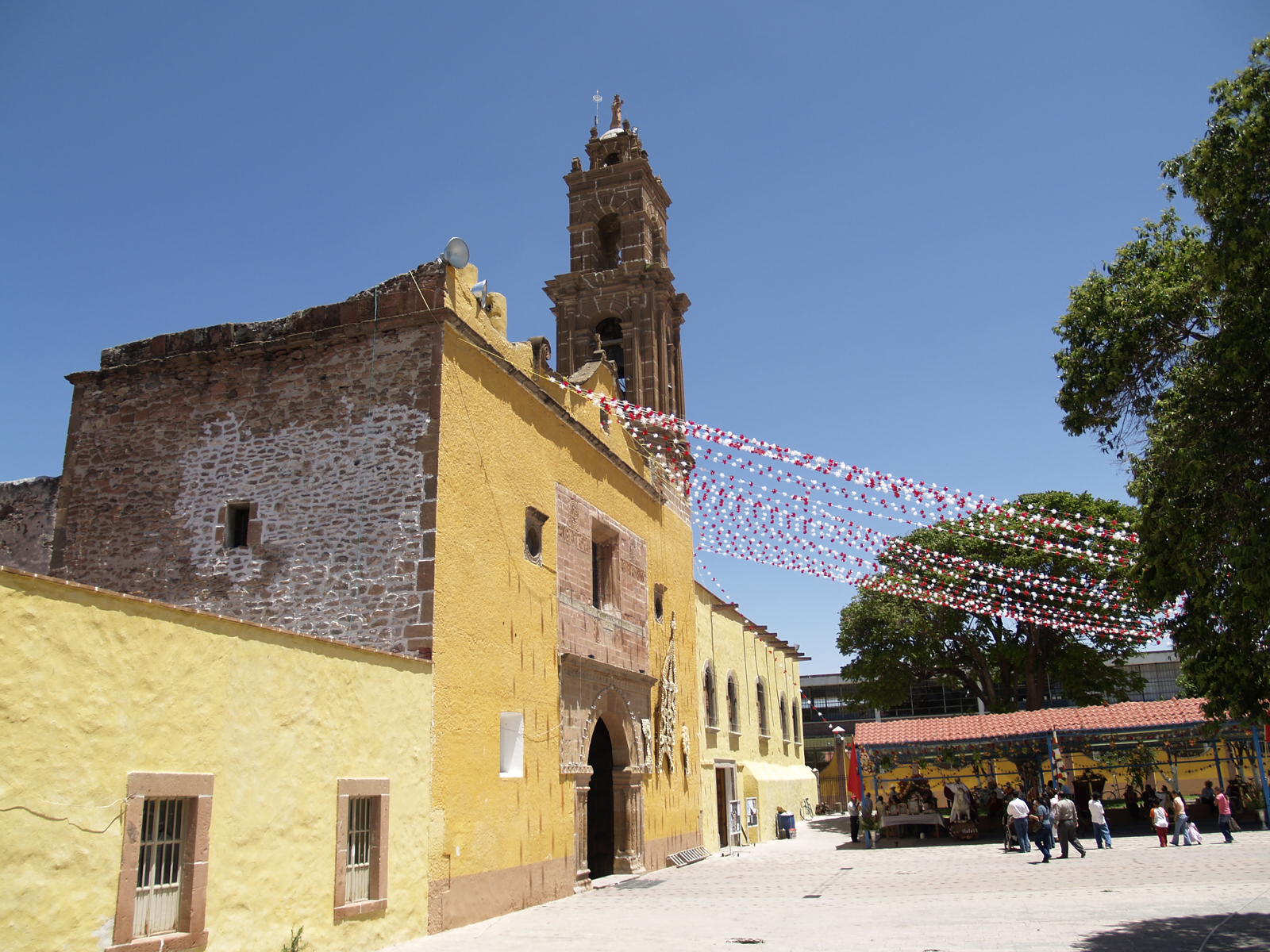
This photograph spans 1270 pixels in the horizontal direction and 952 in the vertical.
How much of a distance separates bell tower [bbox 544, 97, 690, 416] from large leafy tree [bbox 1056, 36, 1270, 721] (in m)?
13.1

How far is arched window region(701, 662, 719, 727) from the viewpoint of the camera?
23797 millimetres

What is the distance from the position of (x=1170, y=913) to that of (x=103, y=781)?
10065mm

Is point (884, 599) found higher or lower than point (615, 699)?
higher

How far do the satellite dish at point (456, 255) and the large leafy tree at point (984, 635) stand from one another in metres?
20.2

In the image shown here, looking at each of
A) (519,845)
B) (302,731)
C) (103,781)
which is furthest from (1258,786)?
(103,781)

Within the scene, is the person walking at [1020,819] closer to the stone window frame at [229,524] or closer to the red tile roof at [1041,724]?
the red tile roof at [1041,724]

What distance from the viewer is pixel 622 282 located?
2317cm

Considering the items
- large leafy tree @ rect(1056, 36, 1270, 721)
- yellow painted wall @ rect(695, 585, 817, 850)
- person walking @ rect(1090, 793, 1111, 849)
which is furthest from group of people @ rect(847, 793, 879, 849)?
large leafy tree @ rect(1056, 36, 1270, 721)

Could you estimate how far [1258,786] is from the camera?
2245 centimetres

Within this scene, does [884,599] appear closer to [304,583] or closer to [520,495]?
[520,495]

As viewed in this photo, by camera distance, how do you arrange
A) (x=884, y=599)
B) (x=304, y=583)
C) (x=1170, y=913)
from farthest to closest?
(x=884, y=599), (x=304, y=583), (x=1170, y=913)

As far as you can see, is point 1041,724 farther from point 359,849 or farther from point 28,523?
point 28,523

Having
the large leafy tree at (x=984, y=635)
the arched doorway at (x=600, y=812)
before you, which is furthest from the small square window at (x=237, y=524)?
the large leafy tree at (x=984, y=635)

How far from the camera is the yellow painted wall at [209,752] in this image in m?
6.29
